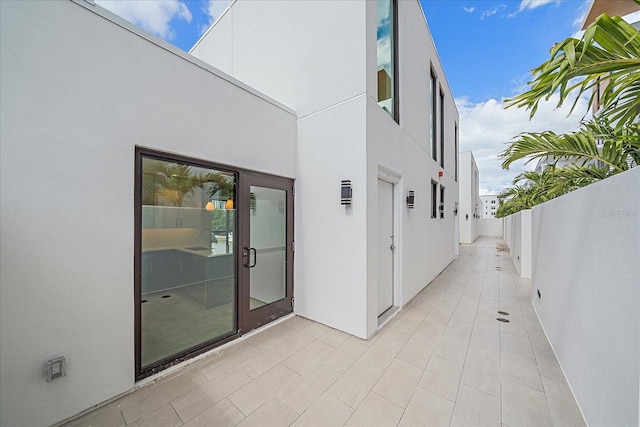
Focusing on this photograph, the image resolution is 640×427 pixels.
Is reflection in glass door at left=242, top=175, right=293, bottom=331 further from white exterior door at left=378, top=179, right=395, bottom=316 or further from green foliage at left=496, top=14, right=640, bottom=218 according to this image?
green foliage at left=496, top=14, right=640, bottom=218

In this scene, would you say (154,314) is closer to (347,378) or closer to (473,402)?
(347,378)

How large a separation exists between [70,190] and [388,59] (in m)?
4.33

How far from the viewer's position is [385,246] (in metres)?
3.68

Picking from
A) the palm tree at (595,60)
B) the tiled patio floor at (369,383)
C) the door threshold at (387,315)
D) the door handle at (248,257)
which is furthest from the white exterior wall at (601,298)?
the door handle at (248,257)

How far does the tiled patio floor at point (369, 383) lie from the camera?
1761 millimetres

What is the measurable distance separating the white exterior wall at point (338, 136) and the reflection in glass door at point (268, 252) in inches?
6.9

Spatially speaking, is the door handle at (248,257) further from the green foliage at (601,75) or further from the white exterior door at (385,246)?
the green foliage at (601,75)

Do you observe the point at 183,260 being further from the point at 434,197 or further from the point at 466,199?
the point at 466,199

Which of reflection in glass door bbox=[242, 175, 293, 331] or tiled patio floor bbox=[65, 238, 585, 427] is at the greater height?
reflection in glass door bbox=[242, 175, 293, 331]

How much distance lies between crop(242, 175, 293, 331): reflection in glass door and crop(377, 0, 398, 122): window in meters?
2.10

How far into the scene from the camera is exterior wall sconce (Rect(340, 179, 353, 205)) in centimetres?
295

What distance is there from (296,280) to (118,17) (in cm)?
341

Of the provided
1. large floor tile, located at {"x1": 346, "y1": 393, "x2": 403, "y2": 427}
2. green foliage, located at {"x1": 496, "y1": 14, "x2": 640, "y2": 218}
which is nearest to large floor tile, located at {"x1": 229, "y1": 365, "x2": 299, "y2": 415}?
large floor tile, located at {"x1": 346, "y1": 393, "x2": 403, "y2": 427}

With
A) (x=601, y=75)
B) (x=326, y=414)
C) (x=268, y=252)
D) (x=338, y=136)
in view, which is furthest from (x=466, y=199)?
(x=326, y=414)
